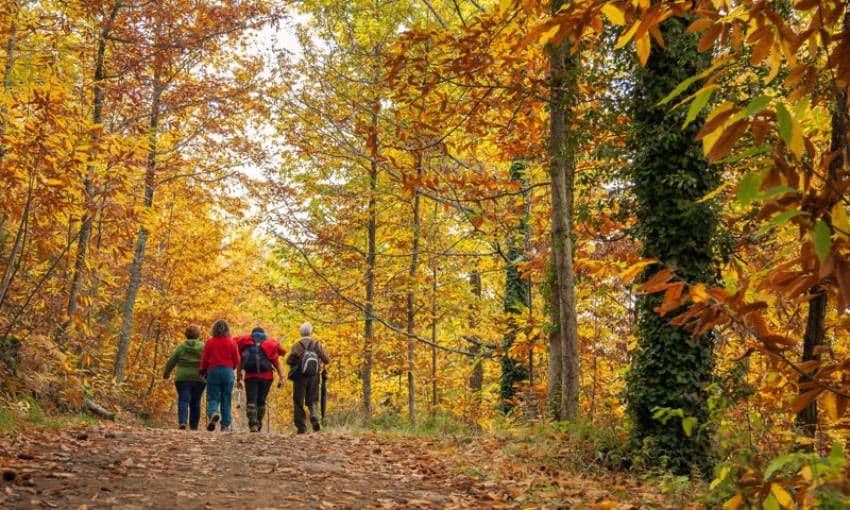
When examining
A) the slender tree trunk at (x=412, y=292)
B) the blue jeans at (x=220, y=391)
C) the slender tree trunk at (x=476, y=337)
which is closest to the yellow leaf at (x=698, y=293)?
the slender tree trunk at (x=476, y=337)

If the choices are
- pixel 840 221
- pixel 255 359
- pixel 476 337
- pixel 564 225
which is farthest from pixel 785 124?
pixel 476 337

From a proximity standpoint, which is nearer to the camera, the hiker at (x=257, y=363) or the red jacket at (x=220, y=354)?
the red jacket at (x=220, y=354)

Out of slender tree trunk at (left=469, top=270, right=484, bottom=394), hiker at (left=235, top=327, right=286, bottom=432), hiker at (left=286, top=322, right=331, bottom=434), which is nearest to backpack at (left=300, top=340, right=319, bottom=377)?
hiker at (left=286, top=322, right=331, bottom=434)

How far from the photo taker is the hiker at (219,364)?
12.7m

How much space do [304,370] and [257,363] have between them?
3.73 feet

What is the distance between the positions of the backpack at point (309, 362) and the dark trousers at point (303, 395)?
181mm

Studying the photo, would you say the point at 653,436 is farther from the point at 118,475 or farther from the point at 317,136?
the point at 317,136

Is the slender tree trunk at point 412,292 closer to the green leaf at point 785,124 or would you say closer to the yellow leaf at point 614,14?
the yellow leaf at point 614,14

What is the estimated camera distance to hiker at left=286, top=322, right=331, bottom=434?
499 inches

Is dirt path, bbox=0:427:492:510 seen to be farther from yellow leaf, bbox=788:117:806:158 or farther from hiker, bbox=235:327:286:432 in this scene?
yellow leaf, bbox=788:117:806:158

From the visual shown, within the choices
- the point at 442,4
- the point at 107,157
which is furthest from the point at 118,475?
the point at 442,4

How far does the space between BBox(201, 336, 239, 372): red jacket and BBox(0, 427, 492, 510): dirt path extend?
3.42 metres

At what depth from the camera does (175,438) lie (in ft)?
29.8

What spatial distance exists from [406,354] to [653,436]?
1236 cm
